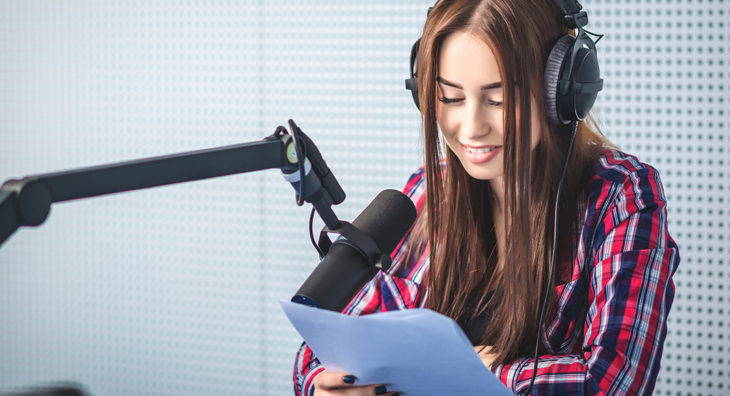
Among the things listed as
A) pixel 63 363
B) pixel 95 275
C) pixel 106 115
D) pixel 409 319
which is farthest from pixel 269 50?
pixel 409 319

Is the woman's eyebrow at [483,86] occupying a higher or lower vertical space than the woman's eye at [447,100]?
higher

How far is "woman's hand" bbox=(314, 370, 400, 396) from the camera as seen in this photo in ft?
2.43

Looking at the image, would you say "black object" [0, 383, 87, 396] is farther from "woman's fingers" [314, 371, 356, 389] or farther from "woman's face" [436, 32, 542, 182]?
"woman's face" [436, 32, 542, 182]

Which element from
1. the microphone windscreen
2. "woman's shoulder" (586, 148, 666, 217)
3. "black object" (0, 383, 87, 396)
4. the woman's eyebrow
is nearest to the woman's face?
the woman's eyebrow

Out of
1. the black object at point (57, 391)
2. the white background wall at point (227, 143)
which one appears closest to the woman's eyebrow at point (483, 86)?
the black object at point (57, 391)

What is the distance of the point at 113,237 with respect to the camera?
208 cm

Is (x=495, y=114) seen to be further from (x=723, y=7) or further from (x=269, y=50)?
(x=269, y=50)

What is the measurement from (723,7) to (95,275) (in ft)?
6.15

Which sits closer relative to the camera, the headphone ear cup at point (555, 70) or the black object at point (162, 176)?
the black object at point (162, 176)

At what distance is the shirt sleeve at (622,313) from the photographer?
83 centimetres

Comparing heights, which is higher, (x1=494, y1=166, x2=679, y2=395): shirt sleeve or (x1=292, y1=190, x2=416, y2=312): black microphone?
(x1=292, y1=190, x2=416, y2=312): black microphone

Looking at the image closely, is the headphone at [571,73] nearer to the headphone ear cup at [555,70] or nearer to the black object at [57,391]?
the headphone ear cup at [555,70]

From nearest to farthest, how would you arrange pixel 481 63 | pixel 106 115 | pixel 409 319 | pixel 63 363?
pixel 409 319, pixel 481 63, pixel 106 115, pixel 63 363

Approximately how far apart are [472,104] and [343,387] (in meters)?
0.39
